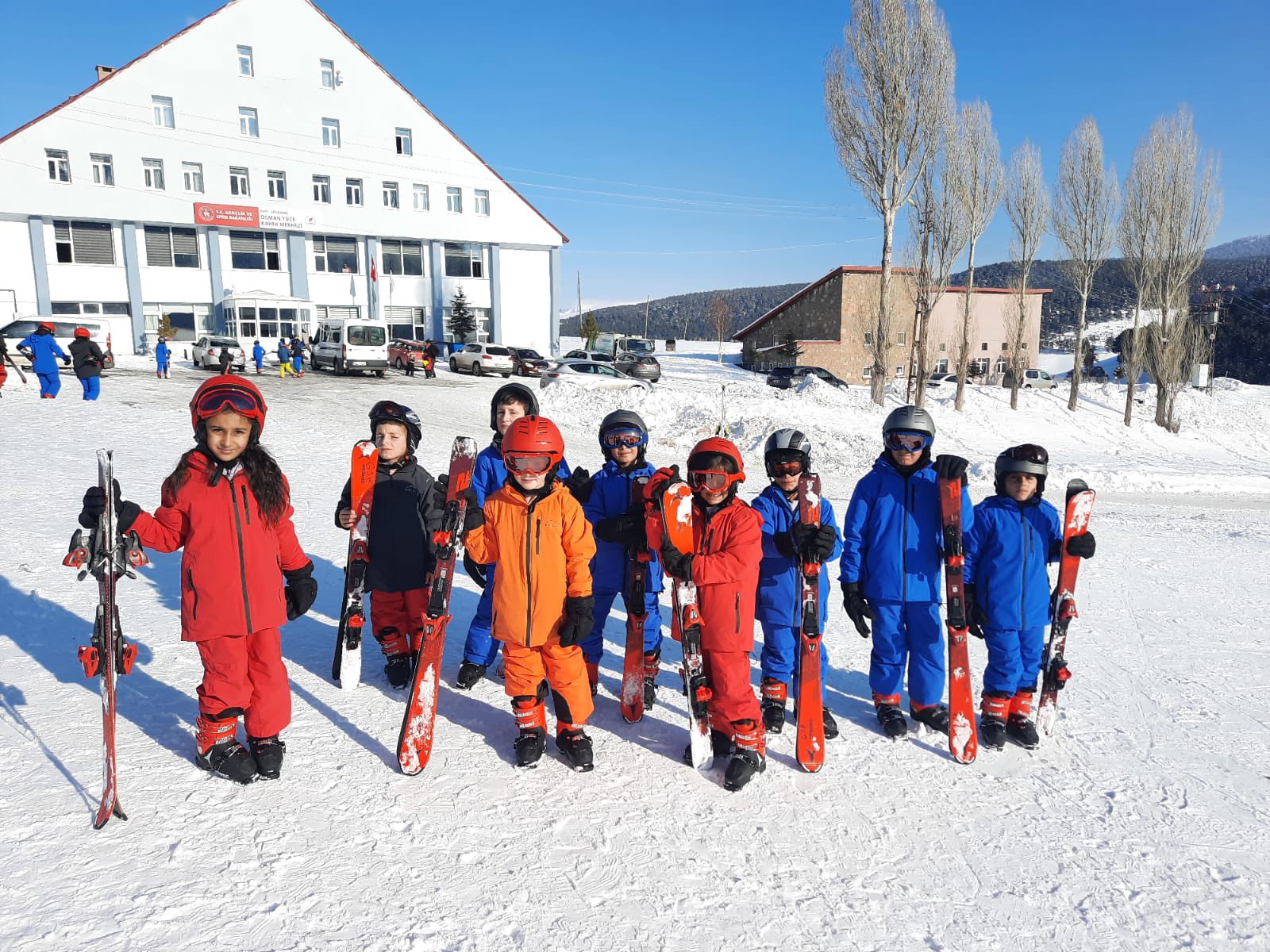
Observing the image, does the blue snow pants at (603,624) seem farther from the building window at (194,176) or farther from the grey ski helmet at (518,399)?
the building window at (194,176)

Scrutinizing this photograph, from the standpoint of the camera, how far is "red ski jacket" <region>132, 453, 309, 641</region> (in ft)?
9.77

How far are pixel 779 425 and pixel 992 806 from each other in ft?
42.1

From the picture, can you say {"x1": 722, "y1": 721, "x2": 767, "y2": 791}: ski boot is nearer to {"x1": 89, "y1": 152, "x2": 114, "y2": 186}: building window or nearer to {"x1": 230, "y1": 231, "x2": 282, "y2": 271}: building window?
{"x1": 230, "y1": 231, "x2": 282, "y2": 271}: building window

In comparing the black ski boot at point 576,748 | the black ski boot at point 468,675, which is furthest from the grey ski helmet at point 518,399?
the black ski boot at point 576,748

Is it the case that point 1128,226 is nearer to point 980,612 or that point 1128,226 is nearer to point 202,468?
point 980,612

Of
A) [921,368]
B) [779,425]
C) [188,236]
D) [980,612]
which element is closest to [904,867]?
[980,612]

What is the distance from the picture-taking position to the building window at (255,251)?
3017 cm

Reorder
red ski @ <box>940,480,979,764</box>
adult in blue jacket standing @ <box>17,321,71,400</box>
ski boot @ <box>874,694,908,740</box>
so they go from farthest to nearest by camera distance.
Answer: adult in blue jacket standing @ <box>17,321,71,400</box>
ski boot @ <box>874,694,908,740</box>
red ski @ <box>940,480,979,764</box>

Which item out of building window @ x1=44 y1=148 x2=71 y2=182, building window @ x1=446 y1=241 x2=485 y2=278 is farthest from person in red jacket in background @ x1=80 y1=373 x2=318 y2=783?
building window @ x1=446 y1=241 x2=485 y2=278

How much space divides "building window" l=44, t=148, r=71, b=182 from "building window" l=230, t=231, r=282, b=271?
565 cm

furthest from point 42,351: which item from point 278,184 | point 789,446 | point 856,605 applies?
point 278,184

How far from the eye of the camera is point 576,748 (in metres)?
3.35

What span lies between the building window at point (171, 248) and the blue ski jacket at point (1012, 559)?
34.0m

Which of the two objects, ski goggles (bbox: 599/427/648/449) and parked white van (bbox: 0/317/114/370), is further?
parked white van (bbox: 0/317/114/370)
